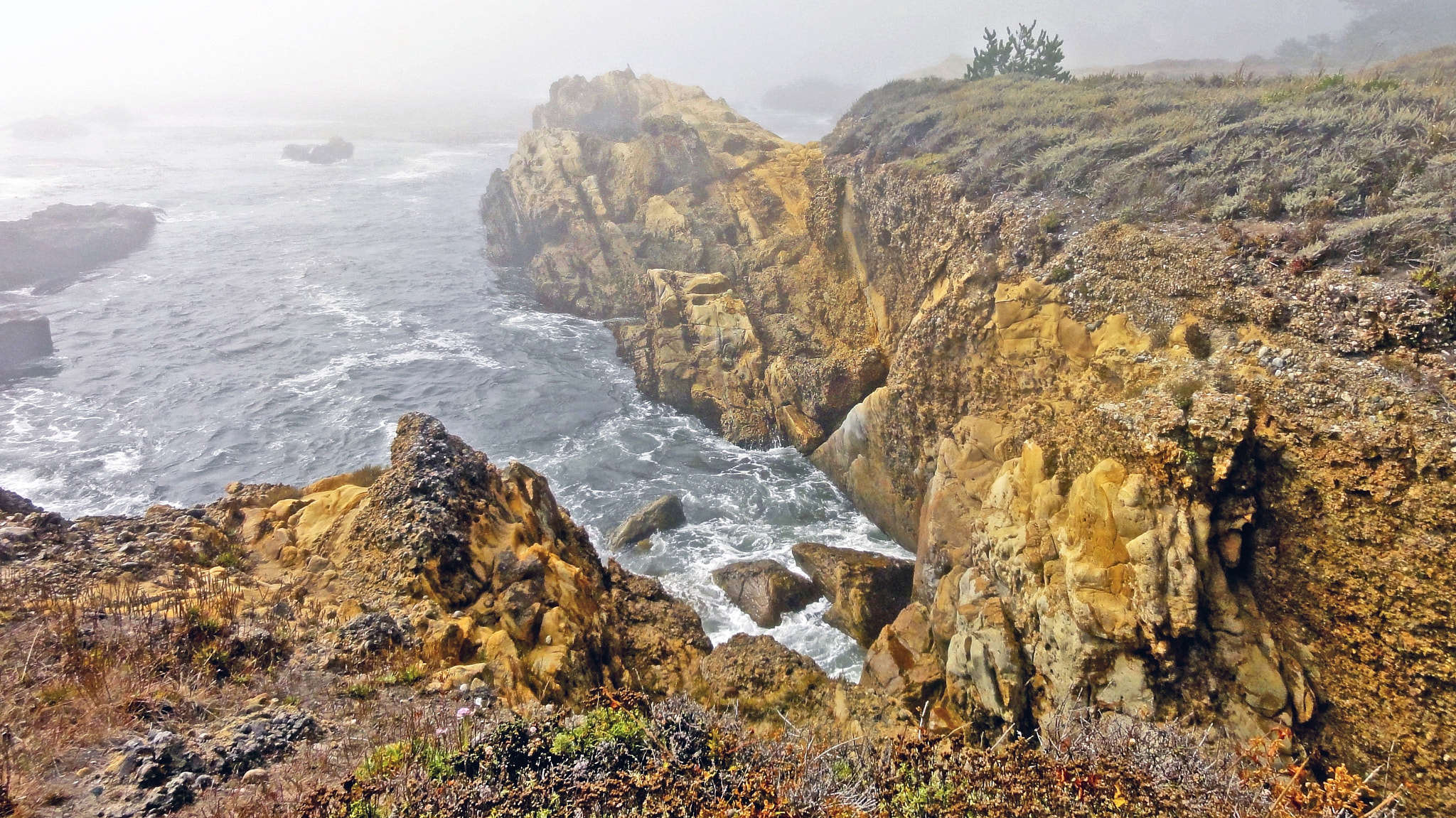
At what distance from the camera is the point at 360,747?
6.13m

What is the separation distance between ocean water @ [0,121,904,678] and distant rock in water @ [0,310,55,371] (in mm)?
1117

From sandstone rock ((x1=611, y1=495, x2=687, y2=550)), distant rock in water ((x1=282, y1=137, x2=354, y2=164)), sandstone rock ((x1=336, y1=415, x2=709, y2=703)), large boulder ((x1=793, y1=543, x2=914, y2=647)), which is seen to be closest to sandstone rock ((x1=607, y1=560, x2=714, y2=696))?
sandstone rock ((x1=336, y1=415, x2=709, y2=703))

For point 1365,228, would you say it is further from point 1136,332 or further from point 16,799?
point 16,799

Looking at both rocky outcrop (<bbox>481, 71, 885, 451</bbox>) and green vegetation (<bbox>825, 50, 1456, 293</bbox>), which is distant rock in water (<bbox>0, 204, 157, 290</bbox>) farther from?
green vegetation (<bbox>825, 50, 1456, 293</bbox>)

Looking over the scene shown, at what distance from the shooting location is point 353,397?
31.0m

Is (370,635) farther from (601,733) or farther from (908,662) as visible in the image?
(908,662)

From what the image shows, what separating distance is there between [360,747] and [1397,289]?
16124mm

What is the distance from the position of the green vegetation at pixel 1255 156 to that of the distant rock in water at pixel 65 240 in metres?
63.5

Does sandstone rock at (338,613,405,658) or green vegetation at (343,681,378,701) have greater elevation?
green vegetation at (343,681,378,701)

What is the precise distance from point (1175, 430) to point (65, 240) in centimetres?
7319

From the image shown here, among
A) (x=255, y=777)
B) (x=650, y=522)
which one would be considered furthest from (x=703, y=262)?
(x=255, y=777)

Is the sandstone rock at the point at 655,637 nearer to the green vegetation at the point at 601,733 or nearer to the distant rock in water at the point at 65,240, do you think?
the green vegetation at the point at 601,733

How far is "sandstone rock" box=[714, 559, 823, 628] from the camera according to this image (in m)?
18.6

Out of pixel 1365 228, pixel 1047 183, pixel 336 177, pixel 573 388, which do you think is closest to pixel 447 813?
pixel 1365 228
